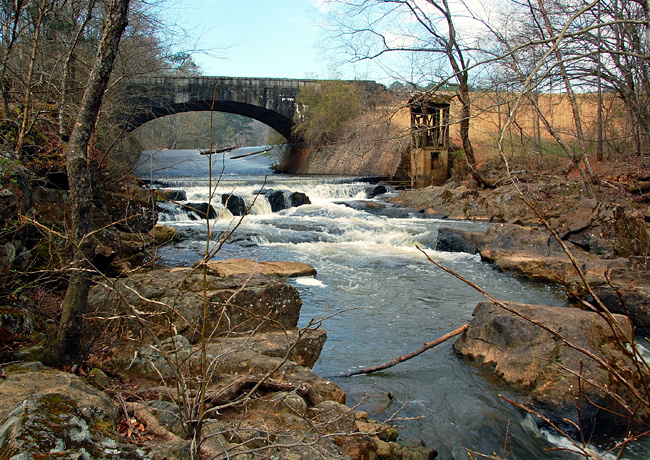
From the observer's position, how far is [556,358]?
5016mm

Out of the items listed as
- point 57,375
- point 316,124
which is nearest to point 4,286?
point 57,375

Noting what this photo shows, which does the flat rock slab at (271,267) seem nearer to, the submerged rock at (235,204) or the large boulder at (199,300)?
the large boulder at (199,300)

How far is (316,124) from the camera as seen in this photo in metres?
29.1

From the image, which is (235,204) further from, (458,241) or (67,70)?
(67,70)

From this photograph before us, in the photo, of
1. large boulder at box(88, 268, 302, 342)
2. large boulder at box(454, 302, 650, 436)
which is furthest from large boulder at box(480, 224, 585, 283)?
large boulder at box(88, 268, 302, 342)

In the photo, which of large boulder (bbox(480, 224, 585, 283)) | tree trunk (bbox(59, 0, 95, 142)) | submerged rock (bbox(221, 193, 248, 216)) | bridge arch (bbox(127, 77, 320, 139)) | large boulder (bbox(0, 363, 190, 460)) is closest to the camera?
large boulder (bbox(0, 363, 190, 460))

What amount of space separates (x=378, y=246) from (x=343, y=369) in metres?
7.33

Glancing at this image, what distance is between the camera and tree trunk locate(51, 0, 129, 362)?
3.58 meters

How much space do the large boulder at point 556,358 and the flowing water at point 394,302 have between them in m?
0.22

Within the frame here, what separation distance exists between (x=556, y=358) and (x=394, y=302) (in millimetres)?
3344

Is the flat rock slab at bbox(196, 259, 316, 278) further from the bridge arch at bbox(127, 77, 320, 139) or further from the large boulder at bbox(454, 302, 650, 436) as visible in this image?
the bridge arch at bbox(127, 77, 320, 139)

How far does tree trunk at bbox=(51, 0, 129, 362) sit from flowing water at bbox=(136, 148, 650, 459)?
1.03m

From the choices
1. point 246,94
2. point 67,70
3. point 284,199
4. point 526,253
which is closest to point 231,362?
point 67,70

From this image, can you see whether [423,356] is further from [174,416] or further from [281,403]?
[174,416]
